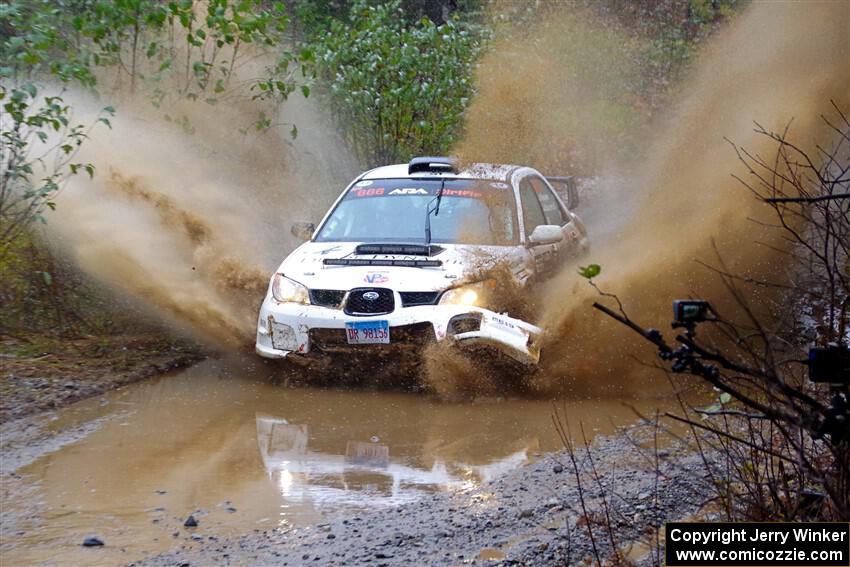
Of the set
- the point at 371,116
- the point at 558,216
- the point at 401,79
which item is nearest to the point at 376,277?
the point at 558,216

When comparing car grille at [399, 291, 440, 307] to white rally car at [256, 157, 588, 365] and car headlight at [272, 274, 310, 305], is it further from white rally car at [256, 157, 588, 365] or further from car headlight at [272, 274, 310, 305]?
car headlight at [272, 274, 310, 305]

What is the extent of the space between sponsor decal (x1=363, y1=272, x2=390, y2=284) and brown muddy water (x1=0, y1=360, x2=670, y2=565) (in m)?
0.92

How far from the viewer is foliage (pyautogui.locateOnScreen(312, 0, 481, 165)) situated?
14055 mm

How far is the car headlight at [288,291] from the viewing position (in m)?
8.88

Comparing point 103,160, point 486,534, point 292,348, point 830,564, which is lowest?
point 830,564

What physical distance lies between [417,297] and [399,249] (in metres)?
0.76

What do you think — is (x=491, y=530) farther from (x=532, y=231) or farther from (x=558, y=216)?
(x=558, y=216)

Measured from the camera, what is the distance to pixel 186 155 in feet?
42.8

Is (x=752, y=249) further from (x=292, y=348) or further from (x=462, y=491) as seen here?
(x=462, y=491)

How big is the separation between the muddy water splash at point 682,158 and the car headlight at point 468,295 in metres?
0.57

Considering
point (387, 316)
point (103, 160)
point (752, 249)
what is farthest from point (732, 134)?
point (103, 160)

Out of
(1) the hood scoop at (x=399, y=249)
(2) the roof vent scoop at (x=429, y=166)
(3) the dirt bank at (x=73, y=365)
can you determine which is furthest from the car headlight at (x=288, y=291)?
(2) the roof vent scoop at (x=429, y=166)

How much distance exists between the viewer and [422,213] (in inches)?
388

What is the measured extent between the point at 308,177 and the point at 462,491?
10.4m
